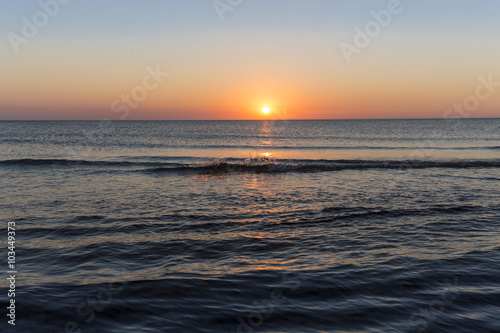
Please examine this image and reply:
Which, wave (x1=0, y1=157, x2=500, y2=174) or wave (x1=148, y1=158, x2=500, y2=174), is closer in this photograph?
wave (x1=148, y1=158, x2=500, y2=174)

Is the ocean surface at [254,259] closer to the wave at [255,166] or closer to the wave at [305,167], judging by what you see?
the wave at [305,167]

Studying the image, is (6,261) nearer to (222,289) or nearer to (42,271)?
(42,271)

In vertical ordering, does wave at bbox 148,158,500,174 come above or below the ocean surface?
above

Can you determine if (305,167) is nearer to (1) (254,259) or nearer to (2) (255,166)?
(2) (255,166)

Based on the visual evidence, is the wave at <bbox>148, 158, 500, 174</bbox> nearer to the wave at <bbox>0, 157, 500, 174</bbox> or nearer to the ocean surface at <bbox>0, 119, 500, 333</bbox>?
the wave at <bbox>0, 157, 500, 174</bbox>

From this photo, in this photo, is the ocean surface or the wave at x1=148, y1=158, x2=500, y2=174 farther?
the wave at x1=148, y1=158, x2=500, y2=174

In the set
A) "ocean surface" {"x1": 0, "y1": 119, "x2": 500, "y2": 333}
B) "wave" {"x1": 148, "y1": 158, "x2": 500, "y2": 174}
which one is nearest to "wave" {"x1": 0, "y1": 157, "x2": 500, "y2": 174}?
"wave" {"x1": 148, "y1": 158, "x2": 500, "y2": 174}

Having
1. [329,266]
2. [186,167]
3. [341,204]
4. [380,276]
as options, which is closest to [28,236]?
[329,266]

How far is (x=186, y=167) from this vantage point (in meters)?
34.7

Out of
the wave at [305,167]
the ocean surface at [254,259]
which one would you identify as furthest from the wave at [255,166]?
the ocean surface at [254,259]

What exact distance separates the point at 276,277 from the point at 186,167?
1046 inches

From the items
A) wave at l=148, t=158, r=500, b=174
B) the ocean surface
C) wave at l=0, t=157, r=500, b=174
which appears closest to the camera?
the ocean surface

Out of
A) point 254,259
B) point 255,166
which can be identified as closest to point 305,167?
point 255,166

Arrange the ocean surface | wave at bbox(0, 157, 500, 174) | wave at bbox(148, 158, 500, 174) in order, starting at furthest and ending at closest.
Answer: wave at bbox(0, 157, 500, 174) < wave at bbox(148, 158, 500, 174) < the ocean surface
